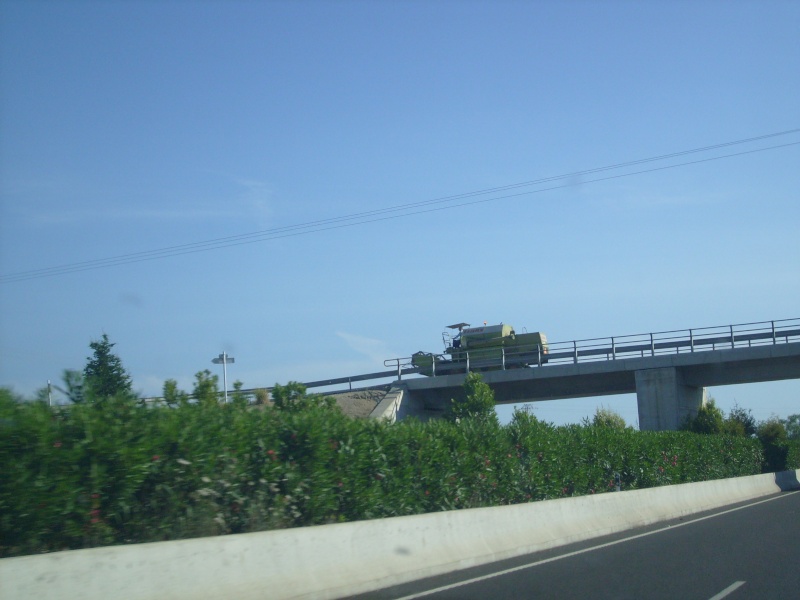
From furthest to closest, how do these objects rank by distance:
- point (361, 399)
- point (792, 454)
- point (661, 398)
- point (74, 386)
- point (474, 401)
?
point (361, 399)
point (792, 454)
point (661, 398)
point (474, 401)
point (74, 386)

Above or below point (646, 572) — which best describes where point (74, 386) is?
above

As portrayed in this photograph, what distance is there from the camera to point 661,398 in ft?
139

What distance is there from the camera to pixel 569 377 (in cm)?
4597

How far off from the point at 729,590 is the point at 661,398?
34.1 m

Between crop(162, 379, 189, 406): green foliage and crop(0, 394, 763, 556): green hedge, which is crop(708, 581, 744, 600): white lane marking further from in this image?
crop(162, 379, 189, 406): green foliage

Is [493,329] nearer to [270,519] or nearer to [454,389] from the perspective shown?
[454,389]

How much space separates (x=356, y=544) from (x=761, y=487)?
27.1 m

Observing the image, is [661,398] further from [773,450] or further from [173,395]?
[173,395]

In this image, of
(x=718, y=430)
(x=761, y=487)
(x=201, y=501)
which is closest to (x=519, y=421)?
(x=201, y=501)

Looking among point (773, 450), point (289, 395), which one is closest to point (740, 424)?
point (773, 450)

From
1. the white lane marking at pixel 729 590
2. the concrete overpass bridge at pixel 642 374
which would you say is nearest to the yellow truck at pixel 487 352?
the concrete overpass bridge at pixel 642 374

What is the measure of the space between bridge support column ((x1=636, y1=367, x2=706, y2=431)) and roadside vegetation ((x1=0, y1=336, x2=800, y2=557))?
79.6 ft

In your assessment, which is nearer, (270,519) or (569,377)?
(270,519)

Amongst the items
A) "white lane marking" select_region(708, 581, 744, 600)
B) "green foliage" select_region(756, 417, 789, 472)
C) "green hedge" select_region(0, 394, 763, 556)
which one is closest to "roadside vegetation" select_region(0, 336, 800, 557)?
"green hedge" select_region(0, 394, 763, 556)
